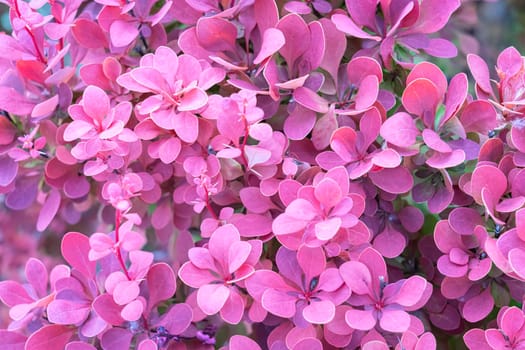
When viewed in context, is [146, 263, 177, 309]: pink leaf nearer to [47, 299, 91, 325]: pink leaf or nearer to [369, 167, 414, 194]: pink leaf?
[47, 299, 91, 325]: pink leaf

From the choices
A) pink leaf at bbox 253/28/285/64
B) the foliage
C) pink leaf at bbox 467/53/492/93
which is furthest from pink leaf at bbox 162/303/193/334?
pink leaf at bbox 467/53/492/93

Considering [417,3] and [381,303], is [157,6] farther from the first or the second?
[381,303]

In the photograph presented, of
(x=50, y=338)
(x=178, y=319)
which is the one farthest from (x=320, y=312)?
(x=50, y=338)

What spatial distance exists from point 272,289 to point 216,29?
26cm

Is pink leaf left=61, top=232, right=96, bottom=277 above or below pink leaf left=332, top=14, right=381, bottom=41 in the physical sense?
below

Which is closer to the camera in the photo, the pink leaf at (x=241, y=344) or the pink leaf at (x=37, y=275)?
the pink leaf at (x=241, y=344)

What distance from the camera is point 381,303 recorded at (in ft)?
1.70

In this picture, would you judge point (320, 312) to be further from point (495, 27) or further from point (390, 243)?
point (495, 27)

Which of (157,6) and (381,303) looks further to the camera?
(157,6)

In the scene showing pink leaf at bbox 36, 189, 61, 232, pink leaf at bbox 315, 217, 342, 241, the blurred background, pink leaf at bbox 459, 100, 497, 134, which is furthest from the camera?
the blurred background

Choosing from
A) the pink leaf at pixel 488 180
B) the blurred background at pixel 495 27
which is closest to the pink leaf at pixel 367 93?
the pink leaf at pixel 488 180

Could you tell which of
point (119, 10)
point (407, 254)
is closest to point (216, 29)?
point (119, 10)

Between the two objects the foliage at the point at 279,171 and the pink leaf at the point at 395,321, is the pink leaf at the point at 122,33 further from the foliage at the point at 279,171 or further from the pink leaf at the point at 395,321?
the pink leaf at the point at 395,321

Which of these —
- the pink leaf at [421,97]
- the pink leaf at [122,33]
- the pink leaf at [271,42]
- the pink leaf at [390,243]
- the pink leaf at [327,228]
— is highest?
the pink leaf at [271,42]
